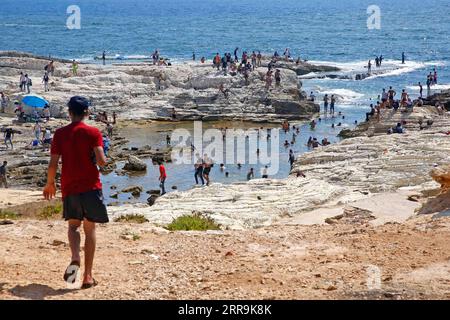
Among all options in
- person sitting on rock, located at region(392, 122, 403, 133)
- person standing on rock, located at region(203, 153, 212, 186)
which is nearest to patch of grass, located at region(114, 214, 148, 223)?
person standing on rock, located at region(203, 153, 212, 186)

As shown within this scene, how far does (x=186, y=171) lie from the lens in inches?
1484

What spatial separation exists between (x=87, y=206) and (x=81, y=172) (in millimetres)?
385

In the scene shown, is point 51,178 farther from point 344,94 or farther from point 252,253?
point 344,94

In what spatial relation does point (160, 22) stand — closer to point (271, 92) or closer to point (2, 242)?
point (271, 92)

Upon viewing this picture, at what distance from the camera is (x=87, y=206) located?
895cm

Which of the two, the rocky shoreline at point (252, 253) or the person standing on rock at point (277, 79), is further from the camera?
the person standing on rock at point (277, 79)

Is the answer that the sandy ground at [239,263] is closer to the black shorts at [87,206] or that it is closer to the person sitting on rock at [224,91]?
the black shorts at [87,206]

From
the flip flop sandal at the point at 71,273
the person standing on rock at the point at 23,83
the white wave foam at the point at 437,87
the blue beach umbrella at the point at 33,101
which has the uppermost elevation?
the person standing on rock at the point at 23,83

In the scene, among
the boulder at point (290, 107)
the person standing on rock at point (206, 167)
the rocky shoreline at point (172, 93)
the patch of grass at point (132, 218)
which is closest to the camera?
the patch of grass at point (132, 218)

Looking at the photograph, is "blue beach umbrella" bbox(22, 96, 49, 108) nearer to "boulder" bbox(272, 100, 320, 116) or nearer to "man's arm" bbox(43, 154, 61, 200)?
"boulder" bbox(272, 100, 320, 116)

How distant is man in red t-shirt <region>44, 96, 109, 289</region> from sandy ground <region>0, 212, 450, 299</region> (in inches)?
20.4

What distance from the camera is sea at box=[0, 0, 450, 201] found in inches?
2354

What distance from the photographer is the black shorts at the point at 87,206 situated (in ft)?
29.3

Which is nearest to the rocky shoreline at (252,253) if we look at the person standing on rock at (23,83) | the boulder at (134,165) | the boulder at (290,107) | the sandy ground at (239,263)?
→ the sandy ground at (239,263)
